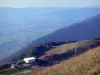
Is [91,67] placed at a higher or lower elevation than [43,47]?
lower

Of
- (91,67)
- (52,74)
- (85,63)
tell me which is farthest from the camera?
(52,74)

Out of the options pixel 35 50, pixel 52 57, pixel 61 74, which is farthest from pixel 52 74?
pixel 35 50

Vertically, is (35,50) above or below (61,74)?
above

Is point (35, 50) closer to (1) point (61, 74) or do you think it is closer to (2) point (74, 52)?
(2) point (74, 52)

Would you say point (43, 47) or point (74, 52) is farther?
point (43, 47)

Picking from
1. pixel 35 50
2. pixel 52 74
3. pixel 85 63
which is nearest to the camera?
pixel 85 63

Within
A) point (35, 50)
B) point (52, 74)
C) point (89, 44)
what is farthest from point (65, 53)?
point (52, 74)

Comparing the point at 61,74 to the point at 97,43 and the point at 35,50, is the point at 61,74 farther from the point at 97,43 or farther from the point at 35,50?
the point at 35,50

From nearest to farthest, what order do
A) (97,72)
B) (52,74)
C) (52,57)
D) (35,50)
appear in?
(97,72), (52,74), (52,57), (35,50)

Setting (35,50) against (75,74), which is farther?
(35,50)
